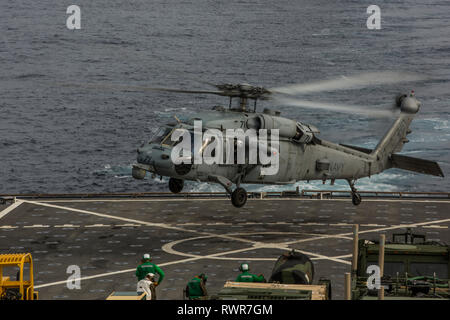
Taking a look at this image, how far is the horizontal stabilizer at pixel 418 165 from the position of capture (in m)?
46.1

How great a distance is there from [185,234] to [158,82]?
99.4 metres

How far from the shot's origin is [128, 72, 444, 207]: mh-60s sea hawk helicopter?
126 feet

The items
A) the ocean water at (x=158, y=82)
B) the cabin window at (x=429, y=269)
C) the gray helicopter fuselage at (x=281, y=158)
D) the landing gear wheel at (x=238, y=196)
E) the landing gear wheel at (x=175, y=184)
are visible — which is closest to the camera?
the cabin window at (x=429, y=269)

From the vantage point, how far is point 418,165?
47219 mm

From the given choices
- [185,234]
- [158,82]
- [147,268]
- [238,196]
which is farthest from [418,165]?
[158,82]

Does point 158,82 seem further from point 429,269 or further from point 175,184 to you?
point 429,269

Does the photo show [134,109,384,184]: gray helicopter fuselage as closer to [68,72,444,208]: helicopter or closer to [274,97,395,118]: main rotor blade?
[68,72,444,208]: helicopter

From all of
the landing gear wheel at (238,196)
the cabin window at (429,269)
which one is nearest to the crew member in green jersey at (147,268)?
the cabin window at (429,269)

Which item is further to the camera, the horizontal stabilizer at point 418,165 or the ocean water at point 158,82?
the ocean water at point 158,82

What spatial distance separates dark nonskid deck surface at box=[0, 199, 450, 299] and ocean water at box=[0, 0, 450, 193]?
702cm

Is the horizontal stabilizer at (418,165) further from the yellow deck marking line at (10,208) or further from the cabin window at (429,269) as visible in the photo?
the yellow deck marking line at (10,208)

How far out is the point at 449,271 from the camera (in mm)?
24359
